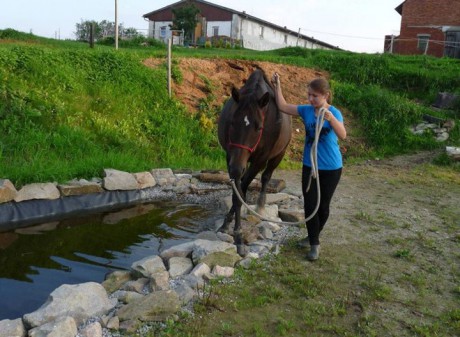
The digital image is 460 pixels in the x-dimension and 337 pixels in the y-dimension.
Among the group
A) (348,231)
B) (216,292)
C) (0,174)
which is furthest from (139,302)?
(0,174)

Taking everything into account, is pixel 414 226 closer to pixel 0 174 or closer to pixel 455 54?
pixel 0 174

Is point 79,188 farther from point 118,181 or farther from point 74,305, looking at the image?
point 74,305

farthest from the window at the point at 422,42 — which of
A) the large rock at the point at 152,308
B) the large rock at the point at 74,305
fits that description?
the large rock at the point at 74,305

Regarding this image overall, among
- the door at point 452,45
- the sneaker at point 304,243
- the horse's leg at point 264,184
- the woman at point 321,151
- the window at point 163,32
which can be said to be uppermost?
the window at point 163,32

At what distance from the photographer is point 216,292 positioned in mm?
3941

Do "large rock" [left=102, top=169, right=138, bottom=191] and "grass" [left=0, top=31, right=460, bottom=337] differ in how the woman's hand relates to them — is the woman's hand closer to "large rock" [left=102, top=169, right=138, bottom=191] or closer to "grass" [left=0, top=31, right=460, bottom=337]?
"grass" [left=0, top=31, right=460, bottom=337]

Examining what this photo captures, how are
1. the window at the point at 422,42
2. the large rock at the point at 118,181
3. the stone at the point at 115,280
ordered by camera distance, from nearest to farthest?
1. the stone at the point at 115,280
2. the large rock at the point at 118,181
3. the window at the point at 422,42

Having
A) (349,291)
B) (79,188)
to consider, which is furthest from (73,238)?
(349,291)

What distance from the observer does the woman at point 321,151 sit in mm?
4402

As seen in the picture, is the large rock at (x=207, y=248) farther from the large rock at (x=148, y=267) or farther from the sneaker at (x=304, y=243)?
the sneaker at (x=304, y=243)

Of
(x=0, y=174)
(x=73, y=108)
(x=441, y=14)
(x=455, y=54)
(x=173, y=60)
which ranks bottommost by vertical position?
(x=0, y=174)

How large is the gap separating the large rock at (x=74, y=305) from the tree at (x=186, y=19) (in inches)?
1231

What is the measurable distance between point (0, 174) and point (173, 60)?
7777 millimetres

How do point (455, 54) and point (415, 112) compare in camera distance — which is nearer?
point (415, 112)
